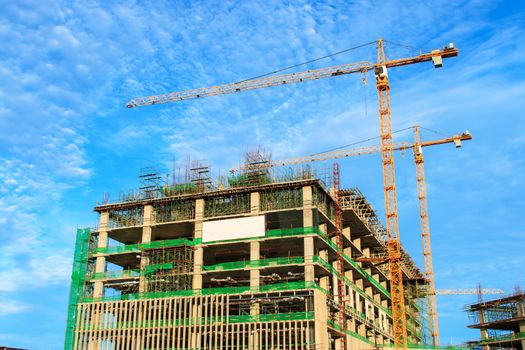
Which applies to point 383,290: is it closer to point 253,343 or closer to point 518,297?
point 518,297

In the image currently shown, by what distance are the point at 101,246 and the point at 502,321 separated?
76.8m

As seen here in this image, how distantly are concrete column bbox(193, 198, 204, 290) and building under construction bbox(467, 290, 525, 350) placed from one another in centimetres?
6311

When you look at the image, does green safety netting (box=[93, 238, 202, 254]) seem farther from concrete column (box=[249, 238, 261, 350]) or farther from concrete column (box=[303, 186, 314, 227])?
concrete column (box=[303, 186, 314, 227])

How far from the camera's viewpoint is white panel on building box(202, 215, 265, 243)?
9731cm

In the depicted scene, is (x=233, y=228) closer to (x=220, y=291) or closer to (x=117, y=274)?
(x=220, y=291)

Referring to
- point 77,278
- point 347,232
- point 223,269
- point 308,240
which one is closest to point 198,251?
point 223,269

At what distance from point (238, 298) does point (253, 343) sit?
675cm

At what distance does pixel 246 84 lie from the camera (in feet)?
427

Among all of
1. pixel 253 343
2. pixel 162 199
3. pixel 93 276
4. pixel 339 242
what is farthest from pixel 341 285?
pixel 93 276

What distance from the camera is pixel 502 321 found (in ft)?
429

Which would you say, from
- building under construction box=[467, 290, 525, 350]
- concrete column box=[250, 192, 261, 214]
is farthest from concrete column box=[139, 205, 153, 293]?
building under construction box=[467, 290, 525, 350]

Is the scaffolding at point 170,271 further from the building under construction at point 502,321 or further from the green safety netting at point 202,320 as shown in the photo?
the building under construction at point 502,321

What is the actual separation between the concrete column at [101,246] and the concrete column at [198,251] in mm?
15868

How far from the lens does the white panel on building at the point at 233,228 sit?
319ft
